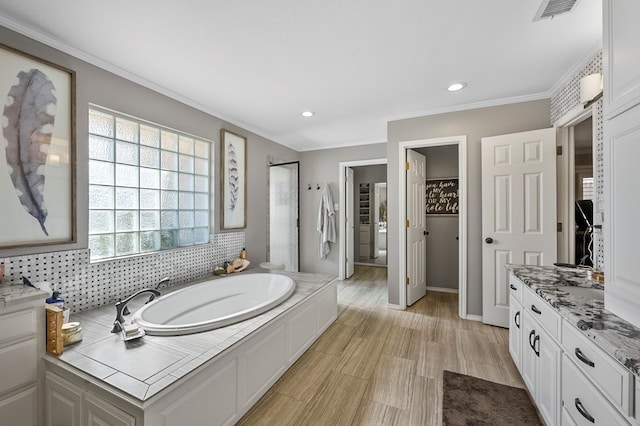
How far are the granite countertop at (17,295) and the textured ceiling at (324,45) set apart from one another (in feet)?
5.10

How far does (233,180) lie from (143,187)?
105 cm

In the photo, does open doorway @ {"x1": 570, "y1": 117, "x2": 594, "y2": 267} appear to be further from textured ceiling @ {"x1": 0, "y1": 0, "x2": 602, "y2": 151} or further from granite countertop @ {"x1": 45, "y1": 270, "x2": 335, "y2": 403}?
granite countertop @ {"x1": 45, "y1": 270, "x2": 335, "y2": 403}

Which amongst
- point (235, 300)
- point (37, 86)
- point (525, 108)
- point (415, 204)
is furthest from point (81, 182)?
point (525, 108)

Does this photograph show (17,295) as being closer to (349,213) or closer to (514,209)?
(514,209)

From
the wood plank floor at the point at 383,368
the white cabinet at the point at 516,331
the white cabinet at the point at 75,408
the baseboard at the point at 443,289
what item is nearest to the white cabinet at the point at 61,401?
the white cabinet at the point at 75,408

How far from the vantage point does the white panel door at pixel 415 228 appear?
328 cm

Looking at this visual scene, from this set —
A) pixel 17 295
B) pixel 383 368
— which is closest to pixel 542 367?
pixel 383 368

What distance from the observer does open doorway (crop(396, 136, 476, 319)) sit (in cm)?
290

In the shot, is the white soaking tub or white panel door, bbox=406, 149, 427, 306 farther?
white panel door, bbox=406, 149, 427, 306

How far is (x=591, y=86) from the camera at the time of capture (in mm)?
1823

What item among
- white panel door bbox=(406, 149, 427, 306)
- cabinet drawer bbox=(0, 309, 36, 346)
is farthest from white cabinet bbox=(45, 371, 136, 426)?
white panel door bbox=(406, 149, 427, 306)

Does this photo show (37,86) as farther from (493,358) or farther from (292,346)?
(493,358)

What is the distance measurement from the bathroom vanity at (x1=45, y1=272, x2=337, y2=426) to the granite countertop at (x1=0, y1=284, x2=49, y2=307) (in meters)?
0.33

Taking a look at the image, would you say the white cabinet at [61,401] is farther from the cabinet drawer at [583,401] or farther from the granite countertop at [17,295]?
the cabinet drawer at [583,401]
